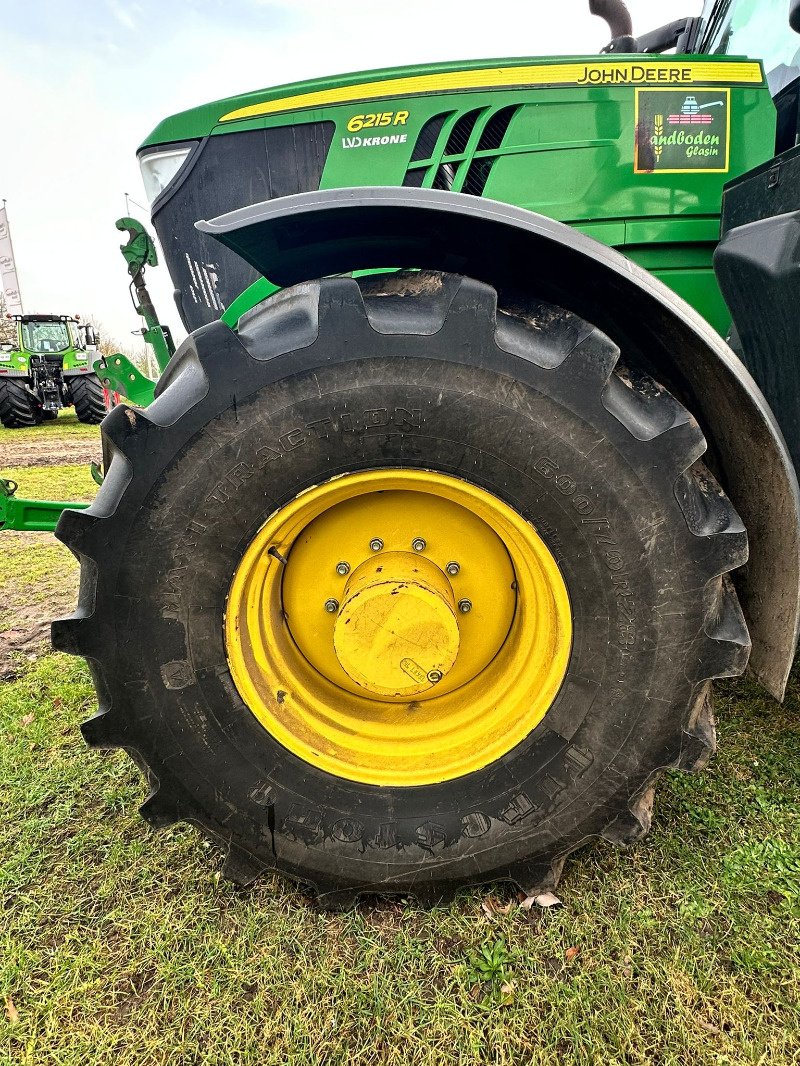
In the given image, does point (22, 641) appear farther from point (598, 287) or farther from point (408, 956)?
point (598, 287)

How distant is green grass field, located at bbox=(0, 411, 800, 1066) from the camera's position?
4.42ft

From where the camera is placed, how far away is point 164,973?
1499 mm

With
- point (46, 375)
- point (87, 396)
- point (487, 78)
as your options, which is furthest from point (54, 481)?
point (46, 375)

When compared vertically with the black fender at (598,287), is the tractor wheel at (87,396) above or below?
below

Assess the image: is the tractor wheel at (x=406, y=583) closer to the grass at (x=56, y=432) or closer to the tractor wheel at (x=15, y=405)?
the grass at (x=56, y=432)

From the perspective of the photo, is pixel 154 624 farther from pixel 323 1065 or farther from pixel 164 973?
pixel 323 1065

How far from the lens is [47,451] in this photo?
10.6 m

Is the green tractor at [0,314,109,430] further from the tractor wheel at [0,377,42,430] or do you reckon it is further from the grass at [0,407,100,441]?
the grass at [0,407,100,441]

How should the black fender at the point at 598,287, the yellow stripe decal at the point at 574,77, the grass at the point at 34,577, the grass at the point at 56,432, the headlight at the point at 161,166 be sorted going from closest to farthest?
the black fender at the point at 598,287, the yellow stripe decal at the point at 574,77, the headlight at the point at 161,166, the grass at the point at 34,577, the grass at the point at 56,432

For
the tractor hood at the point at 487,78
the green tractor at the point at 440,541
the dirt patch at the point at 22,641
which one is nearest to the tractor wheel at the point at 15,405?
the dirt patch at the point at 22,641

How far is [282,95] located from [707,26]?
81.3 inches

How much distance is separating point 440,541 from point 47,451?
10824 millimetres

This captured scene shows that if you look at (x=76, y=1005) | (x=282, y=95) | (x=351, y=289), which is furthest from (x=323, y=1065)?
(x=282, y=95)

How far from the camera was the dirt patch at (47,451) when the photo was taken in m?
9.31
